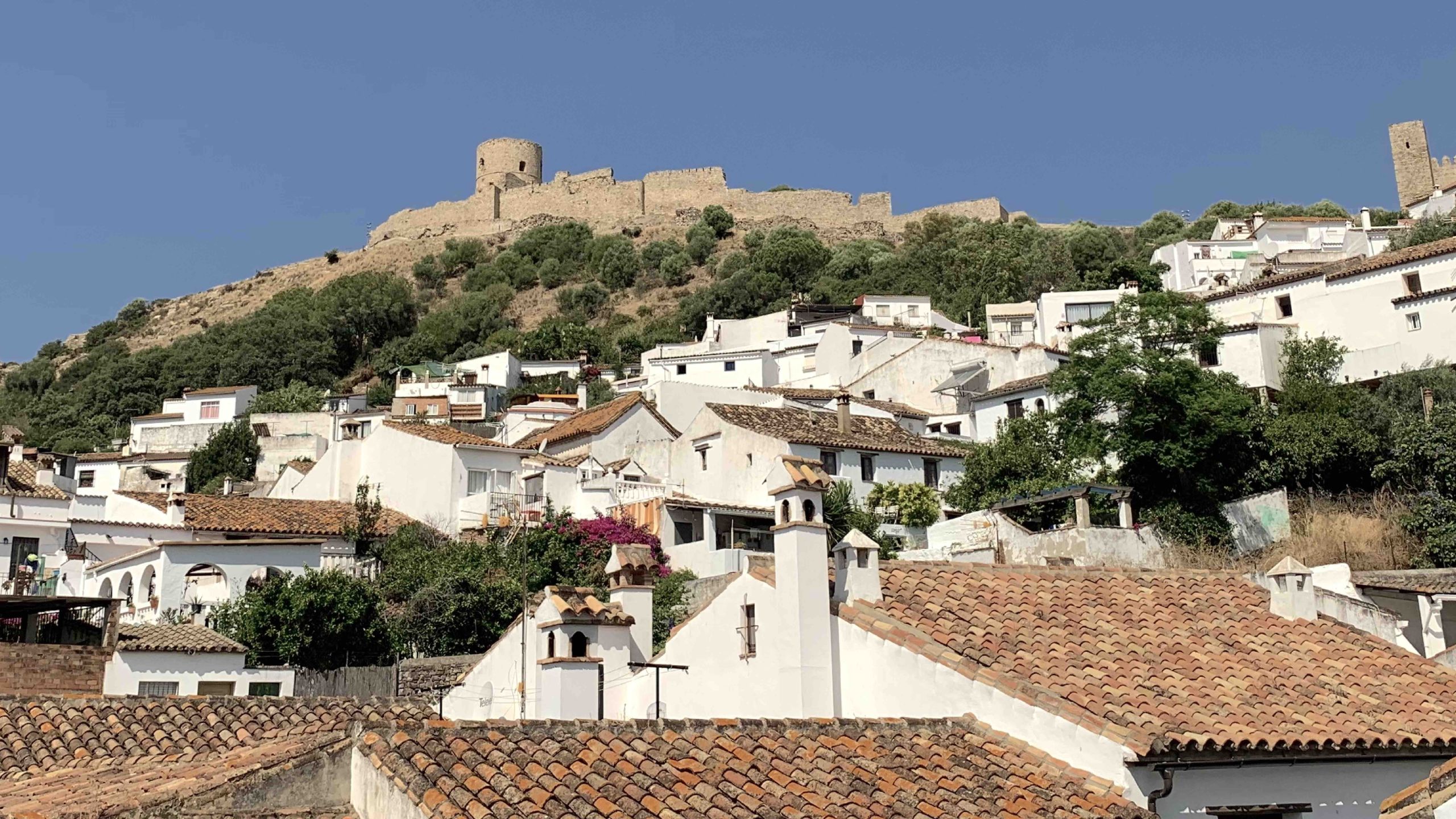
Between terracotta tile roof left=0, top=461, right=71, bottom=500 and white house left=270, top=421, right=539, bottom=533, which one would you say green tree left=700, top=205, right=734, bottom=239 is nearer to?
white house left=270, top=421, right=539, bottom=533

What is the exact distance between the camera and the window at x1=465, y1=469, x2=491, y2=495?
40812mm

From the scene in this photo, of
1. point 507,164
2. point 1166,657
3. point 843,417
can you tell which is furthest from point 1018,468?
point 507,164

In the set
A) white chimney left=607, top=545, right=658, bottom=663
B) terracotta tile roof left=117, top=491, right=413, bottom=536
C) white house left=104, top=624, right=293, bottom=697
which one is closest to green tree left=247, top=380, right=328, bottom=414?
terracotta tile roof left=117, top=491, right=413, bottom=536

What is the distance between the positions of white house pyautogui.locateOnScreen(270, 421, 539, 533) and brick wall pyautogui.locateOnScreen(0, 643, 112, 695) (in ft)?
60.3

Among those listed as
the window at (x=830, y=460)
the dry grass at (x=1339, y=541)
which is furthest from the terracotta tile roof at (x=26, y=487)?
the dry grass at (x=1339, y=541)

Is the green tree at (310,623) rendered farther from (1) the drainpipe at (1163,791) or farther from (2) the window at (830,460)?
(1) the drainpipe at (1163,791)

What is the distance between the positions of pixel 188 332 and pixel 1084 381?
85475mm

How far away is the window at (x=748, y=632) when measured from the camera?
1473cm

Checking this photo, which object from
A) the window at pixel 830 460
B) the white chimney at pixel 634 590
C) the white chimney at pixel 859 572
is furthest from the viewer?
the window at pixel 830 460

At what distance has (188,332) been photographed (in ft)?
351

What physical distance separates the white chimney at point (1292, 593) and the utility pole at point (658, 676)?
6960 mm

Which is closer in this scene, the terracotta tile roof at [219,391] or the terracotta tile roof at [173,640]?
the terracotta tile roof at [173,640]

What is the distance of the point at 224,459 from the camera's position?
61.4 meters

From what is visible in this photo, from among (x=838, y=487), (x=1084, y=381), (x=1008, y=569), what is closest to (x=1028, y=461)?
(x=1084, y=381)
